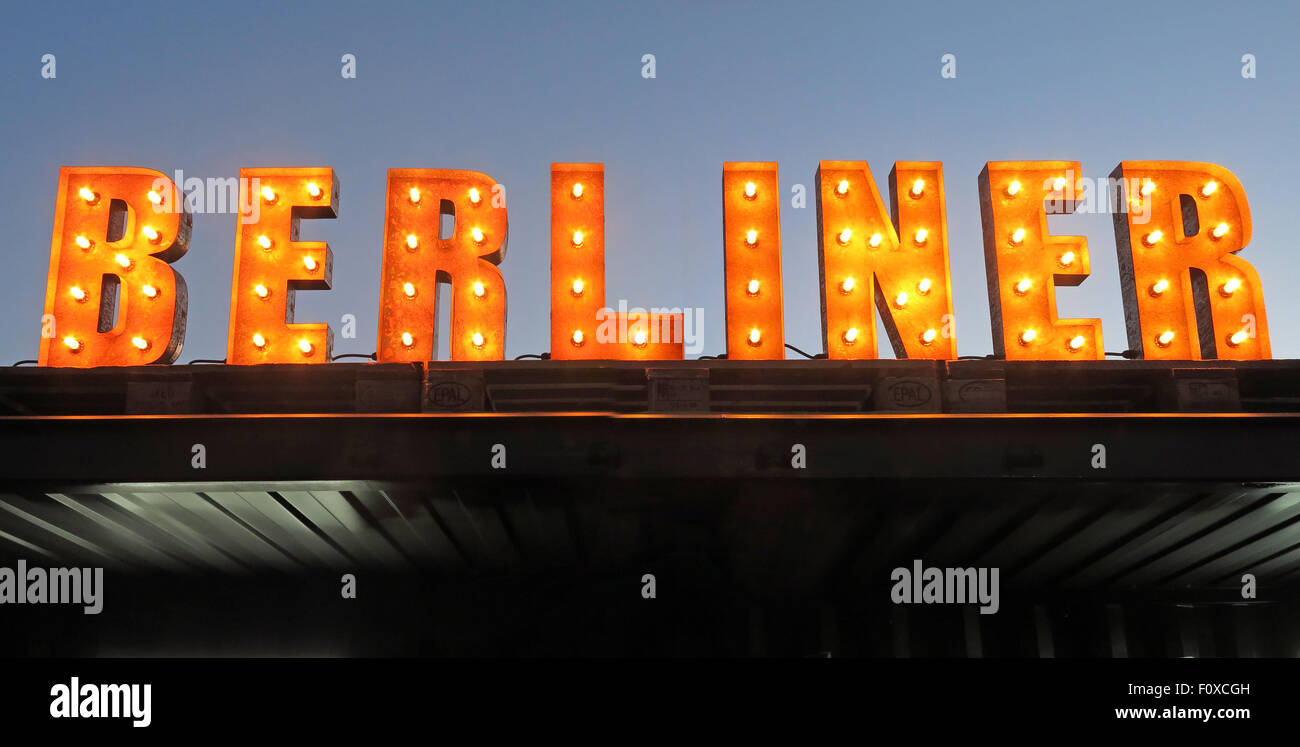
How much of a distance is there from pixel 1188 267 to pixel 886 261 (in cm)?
302

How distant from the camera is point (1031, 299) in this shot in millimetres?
9188

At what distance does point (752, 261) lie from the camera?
30.7ft

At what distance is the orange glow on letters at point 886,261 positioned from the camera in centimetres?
901

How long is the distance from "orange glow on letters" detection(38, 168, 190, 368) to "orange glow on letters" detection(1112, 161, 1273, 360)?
31.2 ft

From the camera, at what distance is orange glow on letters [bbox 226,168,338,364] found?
889 centimetres

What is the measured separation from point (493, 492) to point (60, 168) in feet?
19.4

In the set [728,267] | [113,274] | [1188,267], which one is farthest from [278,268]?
[1188,267]

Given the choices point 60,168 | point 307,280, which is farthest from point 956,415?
point 60,168

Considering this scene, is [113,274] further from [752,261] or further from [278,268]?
[752,261]

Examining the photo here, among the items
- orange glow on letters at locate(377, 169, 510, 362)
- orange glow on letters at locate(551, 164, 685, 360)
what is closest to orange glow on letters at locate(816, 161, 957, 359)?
orange glow on letters at locate(551, 164, 685, 360)

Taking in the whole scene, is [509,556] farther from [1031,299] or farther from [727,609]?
[1031,299]

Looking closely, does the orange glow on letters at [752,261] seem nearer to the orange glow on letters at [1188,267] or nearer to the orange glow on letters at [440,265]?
the orange glow on letters at [440,265]

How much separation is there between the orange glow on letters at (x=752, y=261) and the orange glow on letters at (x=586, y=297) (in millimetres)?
645

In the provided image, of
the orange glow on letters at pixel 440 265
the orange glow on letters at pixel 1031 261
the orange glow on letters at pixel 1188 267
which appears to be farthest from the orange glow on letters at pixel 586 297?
the orange glow on letters at pixel 1188 267
